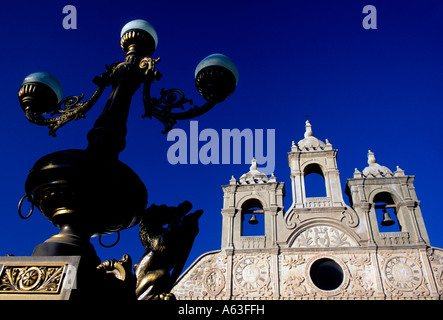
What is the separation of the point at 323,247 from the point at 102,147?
1381 centimetres

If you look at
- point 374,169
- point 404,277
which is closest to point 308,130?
point 374,169

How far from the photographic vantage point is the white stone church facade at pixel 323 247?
13.4 meters

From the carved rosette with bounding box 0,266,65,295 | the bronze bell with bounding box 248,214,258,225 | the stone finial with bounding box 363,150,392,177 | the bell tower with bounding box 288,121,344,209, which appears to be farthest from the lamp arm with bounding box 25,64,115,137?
the stone finial with bounding box 363,150,392,177

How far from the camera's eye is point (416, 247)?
45.8ft

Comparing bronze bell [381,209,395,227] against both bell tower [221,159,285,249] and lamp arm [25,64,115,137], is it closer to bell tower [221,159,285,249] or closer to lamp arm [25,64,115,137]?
bell tower [221,159,285,249]

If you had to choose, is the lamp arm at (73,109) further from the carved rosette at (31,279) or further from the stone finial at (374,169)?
the stone finial at (374,169)

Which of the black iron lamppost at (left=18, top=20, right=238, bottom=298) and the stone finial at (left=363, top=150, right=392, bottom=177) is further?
the stone finial at (left=363, top=150, right=392, bottom=177)

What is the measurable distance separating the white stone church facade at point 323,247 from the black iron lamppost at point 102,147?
11.4 m

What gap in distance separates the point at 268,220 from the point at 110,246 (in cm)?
1343

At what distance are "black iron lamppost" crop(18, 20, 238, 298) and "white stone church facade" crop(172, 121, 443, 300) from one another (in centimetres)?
1144

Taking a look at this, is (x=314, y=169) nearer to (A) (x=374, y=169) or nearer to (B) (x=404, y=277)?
(A) (x=374, y=169)

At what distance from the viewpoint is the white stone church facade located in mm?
13430

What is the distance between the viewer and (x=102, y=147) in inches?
99.0
